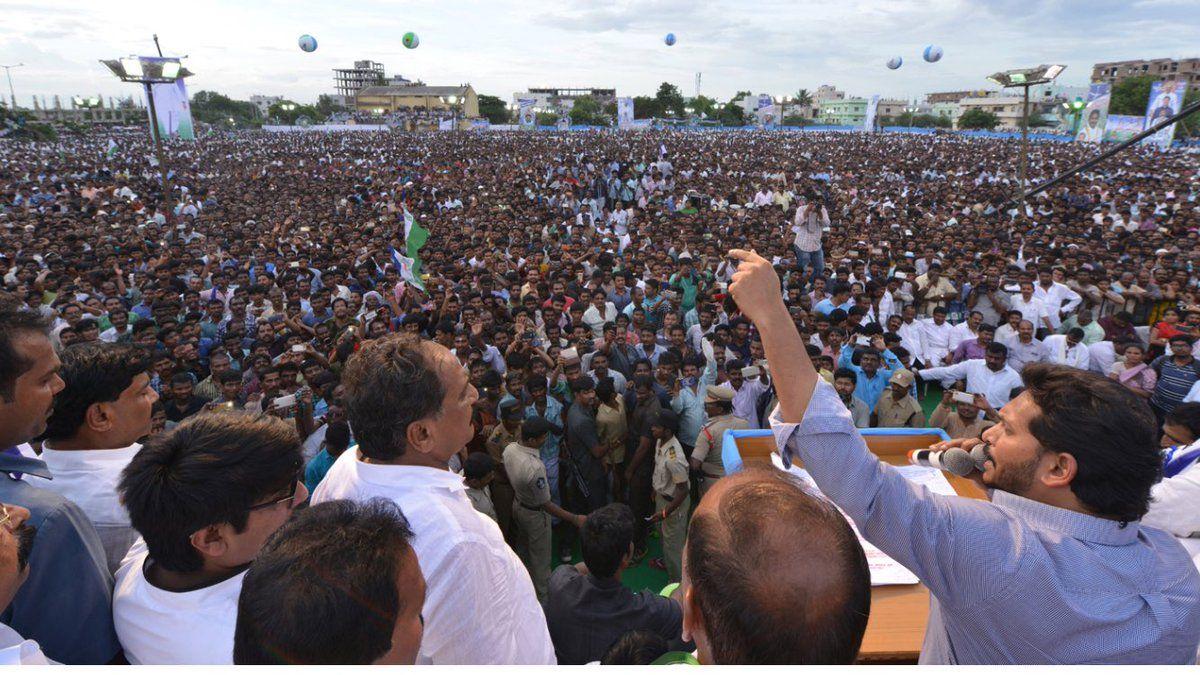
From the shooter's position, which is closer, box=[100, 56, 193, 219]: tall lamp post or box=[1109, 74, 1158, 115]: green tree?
box=[100, 56, 193, 219]: tall lamp post

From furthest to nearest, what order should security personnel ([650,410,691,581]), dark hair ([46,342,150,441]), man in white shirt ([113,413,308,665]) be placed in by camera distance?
security personnel ([650,410,691,581]), dark hair ([46,342,150,441]), man in white shirt ([113,413,308,665])

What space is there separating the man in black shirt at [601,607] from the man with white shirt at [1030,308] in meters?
6.14

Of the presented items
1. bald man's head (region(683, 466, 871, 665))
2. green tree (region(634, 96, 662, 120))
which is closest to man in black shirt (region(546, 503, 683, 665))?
bald man's head (region(683, 466, 871, 665))

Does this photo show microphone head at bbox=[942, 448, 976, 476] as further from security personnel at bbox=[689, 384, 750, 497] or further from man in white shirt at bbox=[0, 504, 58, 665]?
security personnel at bbox=[689, 384, 750, 497]

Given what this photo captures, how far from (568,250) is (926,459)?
27.2ft

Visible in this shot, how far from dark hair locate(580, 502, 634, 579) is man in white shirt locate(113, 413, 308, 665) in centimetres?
118

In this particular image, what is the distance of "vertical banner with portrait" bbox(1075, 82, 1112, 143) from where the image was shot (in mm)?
27797

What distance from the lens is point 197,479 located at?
4.44 ft

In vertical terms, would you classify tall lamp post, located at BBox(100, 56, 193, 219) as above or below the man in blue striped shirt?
above

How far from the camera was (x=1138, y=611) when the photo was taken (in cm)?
105

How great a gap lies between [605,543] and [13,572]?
1661 millimetres

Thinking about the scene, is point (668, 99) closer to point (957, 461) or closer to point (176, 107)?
point (176, 107)

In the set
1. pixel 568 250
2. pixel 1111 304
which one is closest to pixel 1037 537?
pixel 1111 304

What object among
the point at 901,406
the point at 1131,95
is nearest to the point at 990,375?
the point at 901,406
